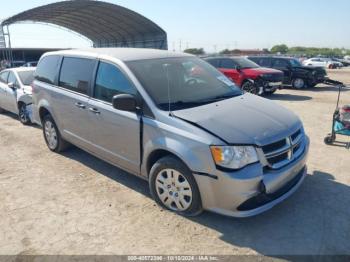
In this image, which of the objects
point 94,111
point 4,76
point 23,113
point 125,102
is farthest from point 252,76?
point 125,102

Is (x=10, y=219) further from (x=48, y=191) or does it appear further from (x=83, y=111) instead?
(x=83, y=111)

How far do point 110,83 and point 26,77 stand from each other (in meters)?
5.51

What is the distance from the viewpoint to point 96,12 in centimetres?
3866

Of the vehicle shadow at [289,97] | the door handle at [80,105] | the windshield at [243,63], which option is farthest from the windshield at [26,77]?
the vehicle shadow at [289,97]

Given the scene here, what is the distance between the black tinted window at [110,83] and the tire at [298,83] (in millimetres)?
13131

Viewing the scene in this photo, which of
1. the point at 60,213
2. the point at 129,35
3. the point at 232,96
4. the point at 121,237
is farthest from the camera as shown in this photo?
the point at 129,35

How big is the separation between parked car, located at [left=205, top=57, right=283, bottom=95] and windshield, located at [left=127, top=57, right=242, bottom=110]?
807cm

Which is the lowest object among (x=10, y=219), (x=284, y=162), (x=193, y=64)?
(x=10, y=219)

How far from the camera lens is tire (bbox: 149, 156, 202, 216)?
3.51 meters

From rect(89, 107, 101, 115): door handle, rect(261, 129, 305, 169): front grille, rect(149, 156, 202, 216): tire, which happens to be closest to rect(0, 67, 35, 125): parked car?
rect(89, 107, 101, 115): door handle

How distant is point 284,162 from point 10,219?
324cm

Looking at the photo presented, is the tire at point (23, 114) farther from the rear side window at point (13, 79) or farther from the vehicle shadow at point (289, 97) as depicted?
the vehicle shadow at point (289, 97)

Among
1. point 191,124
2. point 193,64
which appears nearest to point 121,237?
point 191,124

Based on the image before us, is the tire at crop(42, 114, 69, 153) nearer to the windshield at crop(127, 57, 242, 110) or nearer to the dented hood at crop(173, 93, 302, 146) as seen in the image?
the windshield at crop(127, 57, 242, 110)
